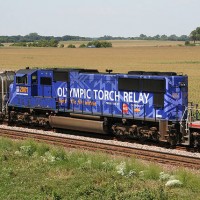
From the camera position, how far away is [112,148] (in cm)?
1975

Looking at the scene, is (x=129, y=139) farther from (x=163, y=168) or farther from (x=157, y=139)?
(x=163, y=168)

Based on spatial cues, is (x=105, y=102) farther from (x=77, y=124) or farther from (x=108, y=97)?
(x=77, y=124)

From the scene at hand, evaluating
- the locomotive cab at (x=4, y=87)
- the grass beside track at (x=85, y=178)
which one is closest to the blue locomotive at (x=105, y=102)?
the locomotive cab at (x=4, y=87)

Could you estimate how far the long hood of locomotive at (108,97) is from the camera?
2014 centimetres

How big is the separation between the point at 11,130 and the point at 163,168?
444 inches

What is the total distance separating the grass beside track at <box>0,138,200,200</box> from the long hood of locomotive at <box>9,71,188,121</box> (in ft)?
13.2

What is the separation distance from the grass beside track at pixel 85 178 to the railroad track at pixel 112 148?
1.41 meters

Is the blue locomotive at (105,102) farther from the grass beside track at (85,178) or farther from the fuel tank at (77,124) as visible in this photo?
the grass beside track at (85,178)

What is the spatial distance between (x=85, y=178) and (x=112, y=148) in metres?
5.76

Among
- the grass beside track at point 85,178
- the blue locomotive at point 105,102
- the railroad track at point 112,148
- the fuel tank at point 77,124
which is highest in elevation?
the blue locomotive at point 105,102

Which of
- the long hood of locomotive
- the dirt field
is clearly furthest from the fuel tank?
the dirt field

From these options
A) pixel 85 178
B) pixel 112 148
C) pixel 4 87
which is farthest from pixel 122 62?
pixel 85 178

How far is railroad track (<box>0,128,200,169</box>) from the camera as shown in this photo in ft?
56.7

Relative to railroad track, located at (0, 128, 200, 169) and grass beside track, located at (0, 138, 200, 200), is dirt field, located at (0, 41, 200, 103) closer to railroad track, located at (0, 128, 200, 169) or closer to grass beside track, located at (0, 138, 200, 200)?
railroad track, located at (0, 128, 200, 169)
